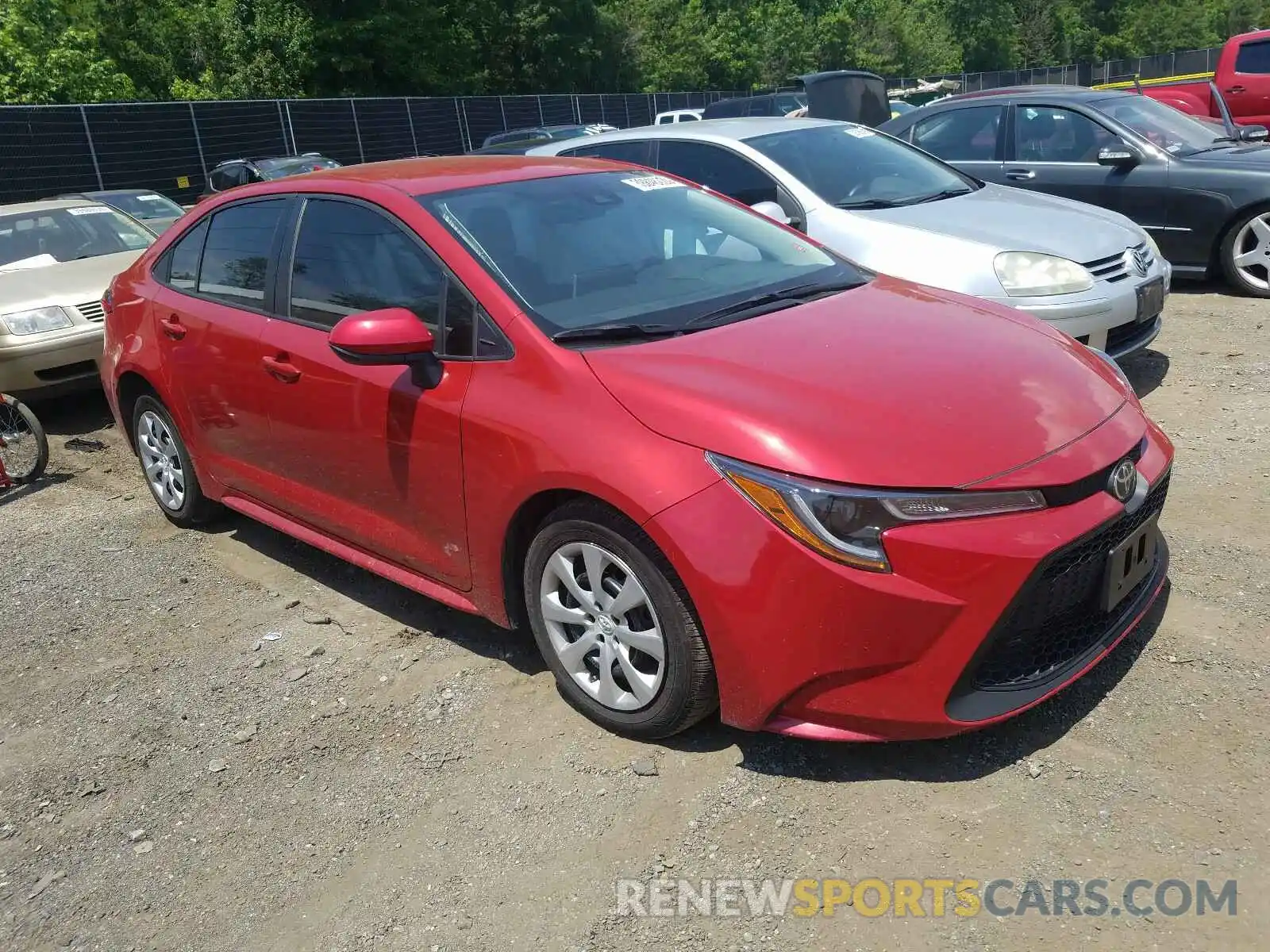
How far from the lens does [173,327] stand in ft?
15.3

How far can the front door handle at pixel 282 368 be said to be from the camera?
12.8 feet

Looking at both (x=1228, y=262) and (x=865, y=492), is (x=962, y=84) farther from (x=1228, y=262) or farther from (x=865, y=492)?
(x=865, y=492)

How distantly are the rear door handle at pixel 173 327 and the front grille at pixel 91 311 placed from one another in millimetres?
3223

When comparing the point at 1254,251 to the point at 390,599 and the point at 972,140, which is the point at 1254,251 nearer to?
the point at 972,140

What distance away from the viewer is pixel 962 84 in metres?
48.3

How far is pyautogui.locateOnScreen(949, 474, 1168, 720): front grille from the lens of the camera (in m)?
2.66

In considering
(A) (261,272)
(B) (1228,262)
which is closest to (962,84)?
(B) (1228,262)

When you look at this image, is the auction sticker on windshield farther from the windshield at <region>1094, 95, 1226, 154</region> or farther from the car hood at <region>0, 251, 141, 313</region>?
the windshield at <region>1094, 95, 1226, 154</region>

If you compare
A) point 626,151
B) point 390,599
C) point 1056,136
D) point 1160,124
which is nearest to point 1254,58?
point 1160,124

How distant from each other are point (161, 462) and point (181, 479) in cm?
20

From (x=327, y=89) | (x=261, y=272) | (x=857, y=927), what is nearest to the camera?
(x=857, y=927)

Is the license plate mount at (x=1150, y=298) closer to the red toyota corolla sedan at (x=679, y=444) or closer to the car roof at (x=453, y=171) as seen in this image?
the red toyota corolla sedan at (x=679, y=444)

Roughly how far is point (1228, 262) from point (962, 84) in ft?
147

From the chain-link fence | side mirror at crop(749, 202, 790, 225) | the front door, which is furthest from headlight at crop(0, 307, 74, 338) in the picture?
the chain-link fence
